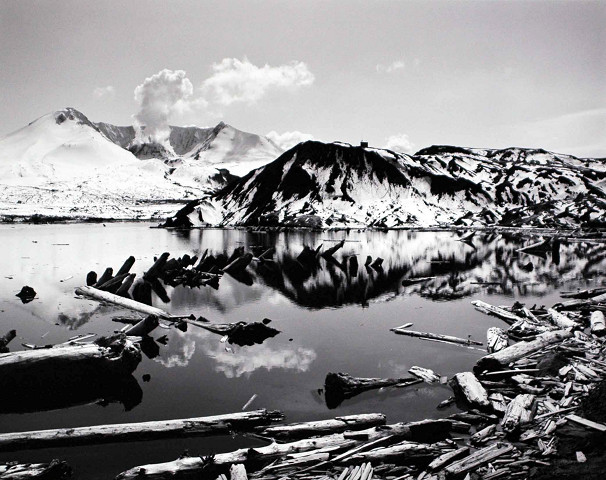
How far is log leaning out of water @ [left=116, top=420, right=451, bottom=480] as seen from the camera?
211 inches

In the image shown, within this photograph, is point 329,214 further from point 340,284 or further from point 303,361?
point 303,361

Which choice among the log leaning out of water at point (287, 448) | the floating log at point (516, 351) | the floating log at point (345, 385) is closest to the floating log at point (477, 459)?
the log leaning out of water at point (287, 448)

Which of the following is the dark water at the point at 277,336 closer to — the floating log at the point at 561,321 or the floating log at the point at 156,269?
the floating log at the point at 561,321

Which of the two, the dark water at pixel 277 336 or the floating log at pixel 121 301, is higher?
the floating log at pixel 121 301

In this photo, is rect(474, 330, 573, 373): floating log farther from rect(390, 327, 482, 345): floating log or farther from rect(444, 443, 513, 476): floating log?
rect(444, 443, 513, 476): floating log

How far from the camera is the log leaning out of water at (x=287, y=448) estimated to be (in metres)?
5.37

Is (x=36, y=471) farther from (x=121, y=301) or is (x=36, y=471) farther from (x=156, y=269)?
(x=156, y=269)

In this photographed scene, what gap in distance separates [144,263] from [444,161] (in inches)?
3361

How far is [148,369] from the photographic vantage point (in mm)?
9695

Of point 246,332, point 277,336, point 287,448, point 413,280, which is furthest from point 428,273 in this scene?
point 287,448

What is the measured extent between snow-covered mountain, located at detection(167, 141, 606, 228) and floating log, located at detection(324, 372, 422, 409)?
6898 centimetres

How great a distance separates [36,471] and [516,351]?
32.0 feet

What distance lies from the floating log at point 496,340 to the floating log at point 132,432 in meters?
6.90

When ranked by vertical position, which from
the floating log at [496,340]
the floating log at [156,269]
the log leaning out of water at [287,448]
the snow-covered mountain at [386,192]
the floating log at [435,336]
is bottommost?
the floating log at [435,336]
